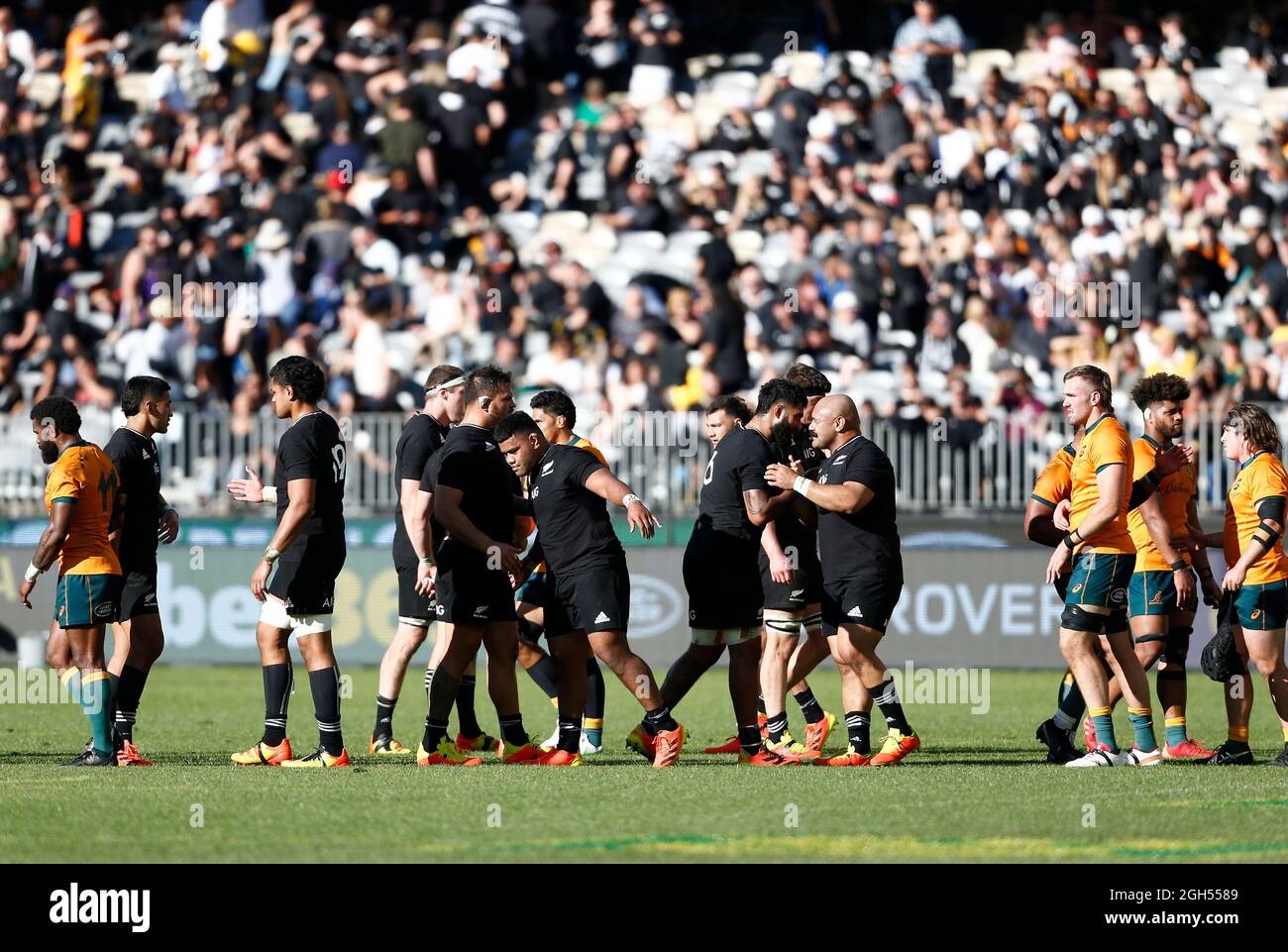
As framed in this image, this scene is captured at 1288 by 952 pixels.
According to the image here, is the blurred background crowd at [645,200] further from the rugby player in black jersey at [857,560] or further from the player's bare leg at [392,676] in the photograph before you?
the player's bare leg at [392,676]

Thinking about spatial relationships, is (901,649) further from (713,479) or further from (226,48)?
(226,48)

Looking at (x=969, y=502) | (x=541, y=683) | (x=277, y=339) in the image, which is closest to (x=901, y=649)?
(x=969, y=502)

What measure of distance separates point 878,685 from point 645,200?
14.7 m

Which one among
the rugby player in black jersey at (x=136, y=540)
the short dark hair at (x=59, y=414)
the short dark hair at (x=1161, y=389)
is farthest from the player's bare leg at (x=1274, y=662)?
the short dark hair at (x=59, y=414)

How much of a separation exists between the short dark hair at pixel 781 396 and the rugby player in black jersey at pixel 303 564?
2.64 m

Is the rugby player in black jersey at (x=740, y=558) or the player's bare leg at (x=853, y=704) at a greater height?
the rugby player in black jersey at (x=740, y=558)

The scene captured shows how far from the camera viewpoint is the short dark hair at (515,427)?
12.4 meters

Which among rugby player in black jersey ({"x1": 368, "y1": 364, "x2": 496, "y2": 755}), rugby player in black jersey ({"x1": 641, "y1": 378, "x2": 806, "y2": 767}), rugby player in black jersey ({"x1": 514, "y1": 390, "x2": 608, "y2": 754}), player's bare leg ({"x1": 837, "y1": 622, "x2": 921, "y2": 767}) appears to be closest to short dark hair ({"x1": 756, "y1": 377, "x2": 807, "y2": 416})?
rugby player in black jersey ({"x1": 641, "y1": 378, "x2": 806, "y2": 767})

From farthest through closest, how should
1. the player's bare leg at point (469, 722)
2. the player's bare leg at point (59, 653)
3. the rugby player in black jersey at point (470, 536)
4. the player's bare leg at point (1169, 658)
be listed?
the player's bare leg at point (59, 653), the player's bare leg at point (469, 722), the player's bare leg at point (1169, 658), the rugby player in black jersey at point (470, 536)

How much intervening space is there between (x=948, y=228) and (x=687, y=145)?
162 inches

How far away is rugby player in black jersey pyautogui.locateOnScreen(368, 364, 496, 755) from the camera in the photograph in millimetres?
12258

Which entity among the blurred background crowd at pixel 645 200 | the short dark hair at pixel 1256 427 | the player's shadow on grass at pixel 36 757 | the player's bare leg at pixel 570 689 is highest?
the blurred background crowd at pixel 645 200

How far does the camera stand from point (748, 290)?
942 inches
